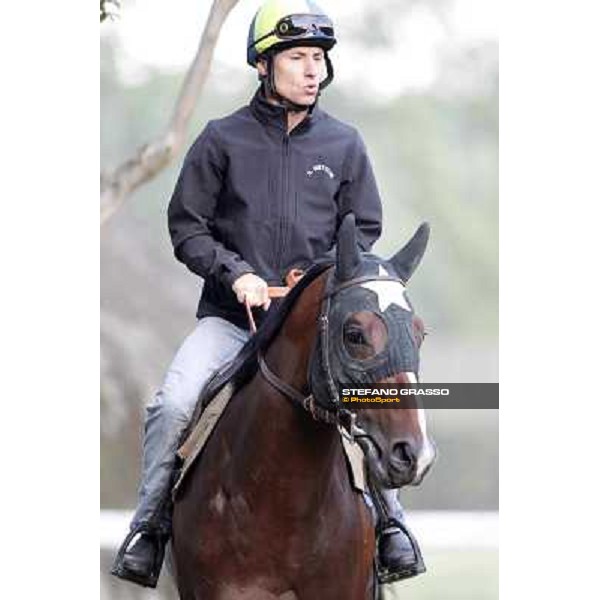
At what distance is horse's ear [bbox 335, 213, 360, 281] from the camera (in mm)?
5578

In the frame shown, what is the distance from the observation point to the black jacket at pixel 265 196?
21.6 feet

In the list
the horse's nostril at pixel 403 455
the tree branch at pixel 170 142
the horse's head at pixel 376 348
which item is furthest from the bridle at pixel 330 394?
the tree branch at pixel 170 142

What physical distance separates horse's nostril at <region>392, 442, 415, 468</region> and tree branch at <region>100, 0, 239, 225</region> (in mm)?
3409

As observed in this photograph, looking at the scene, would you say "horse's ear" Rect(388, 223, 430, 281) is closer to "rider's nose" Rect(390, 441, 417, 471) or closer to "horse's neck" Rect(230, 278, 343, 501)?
"horse's neck" Rect(230, 278, 343, 501)

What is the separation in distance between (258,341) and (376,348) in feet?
2.22

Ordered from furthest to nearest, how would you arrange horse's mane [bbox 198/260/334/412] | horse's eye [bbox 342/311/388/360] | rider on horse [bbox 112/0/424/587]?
rider on horse [bbox 112/0/424/587] < horse's mane [bbox 198/260/334/412] < horse's eye [bbox 342/311/388/360]

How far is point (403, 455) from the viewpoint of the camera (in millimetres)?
5363

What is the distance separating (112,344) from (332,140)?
3.65 metres

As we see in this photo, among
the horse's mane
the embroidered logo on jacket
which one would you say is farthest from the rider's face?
the horse's mane

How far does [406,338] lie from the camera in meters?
5.46

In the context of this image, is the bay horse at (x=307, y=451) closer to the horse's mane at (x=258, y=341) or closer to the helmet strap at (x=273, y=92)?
the horse's mane at (x=258, y=341)

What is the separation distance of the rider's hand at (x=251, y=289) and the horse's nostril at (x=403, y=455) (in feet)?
3.49

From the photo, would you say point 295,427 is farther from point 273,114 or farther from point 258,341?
point 273,114

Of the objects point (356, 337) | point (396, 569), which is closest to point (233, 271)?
point (356, 337)
